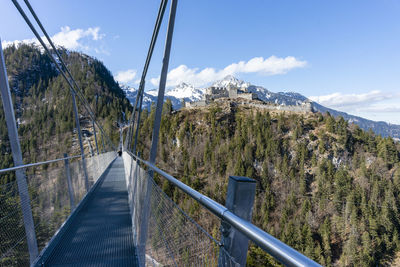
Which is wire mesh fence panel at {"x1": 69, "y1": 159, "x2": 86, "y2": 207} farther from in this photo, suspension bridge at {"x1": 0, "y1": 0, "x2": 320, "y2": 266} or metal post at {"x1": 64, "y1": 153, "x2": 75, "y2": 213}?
metal post at {"x1": 64, "y1": 153, "x2": 75, "y2": 213}

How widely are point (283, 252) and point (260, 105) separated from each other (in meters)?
82.8

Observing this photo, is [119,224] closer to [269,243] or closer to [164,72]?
[164,72]

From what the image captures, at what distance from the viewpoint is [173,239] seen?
4.83 feet

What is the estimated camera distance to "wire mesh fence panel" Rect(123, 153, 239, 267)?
3.15 ft

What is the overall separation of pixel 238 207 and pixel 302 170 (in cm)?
7063

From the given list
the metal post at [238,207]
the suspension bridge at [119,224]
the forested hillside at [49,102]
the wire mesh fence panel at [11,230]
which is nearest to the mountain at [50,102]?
the forested hillside at [49,102]

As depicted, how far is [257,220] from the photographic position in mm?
52844

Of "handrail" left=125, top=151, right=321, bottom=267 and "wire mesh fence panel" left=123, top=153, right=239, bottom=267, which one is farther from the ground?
"handrail" left=125, top=151, right=321, bottom=267

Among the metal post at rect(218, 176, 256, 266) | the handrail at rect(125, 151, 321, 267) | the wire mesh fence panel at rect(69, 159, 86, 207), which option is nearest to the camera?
the handrail at rect(125, 151, 321, 267)

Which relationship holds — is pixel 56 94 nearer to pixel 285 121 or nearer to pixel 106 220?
pixel 285 121

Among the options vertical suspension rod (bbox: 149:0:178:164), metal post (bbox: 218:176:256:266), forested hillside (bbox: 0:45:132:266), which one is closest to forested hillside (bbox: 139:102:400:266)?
forested hillside (bbox: 0:45:132:266)

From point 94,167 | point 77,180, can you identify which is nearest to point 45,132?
point 94,167

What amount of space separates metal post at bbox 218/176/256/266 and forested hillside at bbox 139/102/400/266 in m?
51.2

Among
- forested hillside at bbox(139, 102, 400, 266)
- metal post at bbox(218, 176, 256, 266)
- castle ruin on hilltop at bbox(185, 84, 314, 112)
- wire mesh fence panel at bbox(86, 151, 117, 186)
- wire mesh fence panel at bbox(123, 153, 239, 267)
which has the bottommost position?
forested hillside at bbox(139, 102, 400, 266)
